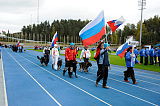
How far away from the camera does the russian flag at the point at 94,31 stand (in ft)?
27.6

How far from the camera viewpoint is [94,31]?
28.2 ft

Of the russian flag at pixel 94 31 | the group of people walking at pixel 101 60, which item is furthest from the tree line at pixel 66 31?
the russian flag at pixel 94 31

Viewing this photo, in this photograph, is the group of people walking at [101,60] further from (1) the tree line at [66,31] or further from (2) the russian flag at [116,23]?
(1) the tree line at [66,31]

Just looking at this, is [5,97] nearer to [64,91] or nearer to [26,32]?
[64,91]

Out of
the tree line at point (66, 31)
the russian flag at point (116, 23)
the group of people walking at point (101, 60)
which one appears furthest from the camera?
the tree line at point (66, 31)

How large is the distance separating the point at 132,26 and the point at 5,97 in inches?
4186

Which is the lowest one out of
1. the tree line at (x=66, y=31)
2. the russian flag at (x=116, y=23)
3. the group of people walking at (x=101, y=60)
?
the group of people walking at (x=101, y=60)

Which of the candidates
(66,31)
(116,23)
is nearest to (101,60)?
(116,23)

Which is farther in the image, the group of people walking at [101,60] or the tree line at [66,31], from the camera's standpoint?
the tree line at [66,31]

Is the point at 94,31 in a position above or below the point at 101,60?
above

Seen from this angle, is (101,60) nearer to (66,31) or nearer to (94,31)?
(94,31)

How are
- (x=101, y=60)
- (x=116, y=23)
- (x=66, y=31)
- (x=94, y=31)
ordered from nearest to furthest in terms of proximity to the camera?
(x=101, y=60), (x=94, y=31), (x=116, y=23), (x=66, y=31)

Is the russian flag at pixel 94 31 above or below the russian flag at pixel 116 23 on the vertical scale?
below

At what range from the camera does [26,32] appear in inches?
4995
